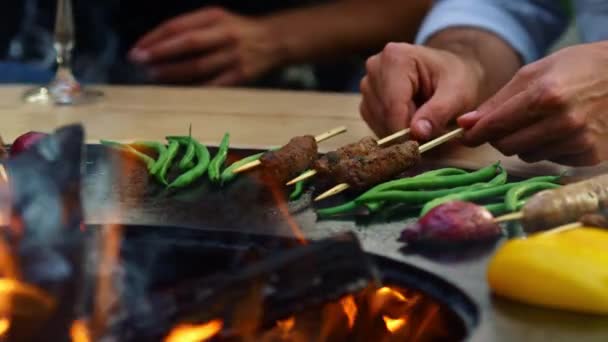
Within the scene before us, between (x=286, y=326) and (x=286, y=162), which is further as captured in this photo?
(x=286, y=162)

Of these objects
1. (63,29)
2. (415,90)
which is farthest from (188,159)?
(63,29)

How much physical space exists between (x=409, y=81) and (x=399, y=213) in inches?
27.4

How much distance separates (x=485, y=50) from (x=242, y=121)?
88 centimetres

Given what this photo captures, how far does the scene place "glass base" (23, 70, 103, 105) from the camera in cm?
314

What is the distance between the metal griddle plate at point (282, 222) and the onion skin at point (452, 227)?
27 millimetres

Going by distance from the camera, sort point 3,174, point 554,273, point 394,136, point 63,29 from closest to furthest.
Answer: point 554,273 → point 3,174 → point 394,136 → point 63,29

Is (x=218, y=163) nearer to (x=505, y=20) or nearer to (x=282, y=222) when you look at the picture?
(x=282, y=222)

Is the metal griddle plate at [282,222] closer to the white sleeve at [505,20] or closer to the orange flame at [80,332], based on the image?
the orange flame at [80,332]

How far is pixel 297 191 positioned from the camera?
6.82ft

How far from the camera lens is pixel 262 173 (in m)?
2.15

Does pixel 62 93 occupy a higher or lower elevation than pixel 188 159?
lower

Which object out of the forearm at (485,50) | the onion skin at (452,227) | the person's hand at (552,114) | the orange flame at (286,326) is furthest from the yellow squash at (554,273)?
the forearm at (485,50)

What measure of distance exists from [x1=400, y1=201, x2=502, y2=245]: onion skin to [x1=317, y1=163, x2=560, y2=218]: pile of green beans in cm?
12

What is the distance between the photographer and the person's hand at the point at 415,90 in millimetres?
2467
